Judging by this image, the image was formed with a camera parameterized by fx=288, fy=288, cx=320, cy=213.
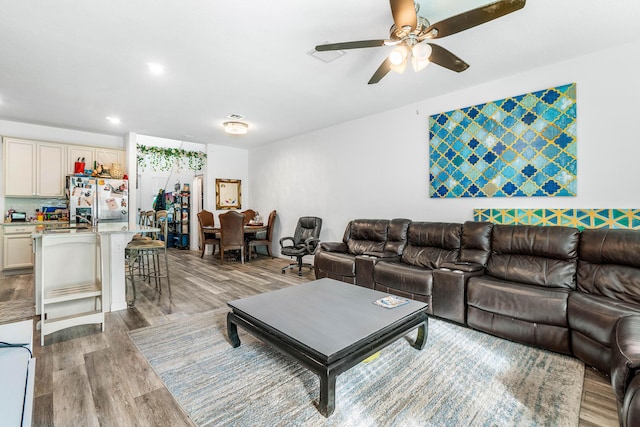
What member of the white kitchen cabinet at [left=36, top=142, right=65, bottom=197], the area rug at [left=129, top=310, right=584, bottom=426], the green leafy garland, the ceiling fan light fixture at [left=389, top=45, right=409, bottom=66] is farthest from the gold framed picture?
the ceiling fan light fixture at [left=389, top=45, right=409, bottom=66]

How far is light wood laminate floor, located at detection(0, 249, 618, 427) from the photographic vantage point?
1.62 m

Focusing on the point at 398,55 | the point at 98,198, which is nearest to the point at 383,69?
the point at 398,55

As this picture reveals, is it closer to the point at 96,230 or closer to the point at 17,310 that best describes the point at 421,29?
the point at 96,230

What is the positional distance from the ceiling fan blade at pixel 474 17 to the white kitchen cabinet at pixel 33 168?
6.58 meters

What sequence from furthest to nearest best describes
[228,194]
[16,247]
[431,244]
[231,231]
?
[228,194] → [231,231] → [16,247] → [431,244]

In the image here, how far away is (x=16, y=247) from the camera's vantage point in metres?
4.89

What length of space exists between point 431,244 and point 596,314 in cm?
171

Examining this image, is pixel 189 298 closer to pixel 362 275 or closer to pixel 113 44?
pixel 362 275

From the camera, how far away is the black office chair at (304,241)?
502 centimetres

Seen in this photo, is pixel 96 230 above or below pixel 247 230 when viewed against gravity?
above

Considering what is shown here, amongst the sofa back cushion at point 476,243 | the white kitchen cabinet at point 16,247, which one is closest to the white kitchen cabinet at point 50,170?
the white kitchen cabinet at point 16,247

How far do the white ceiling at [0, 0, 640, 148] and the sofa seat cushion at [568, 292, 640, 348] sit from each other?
222cm

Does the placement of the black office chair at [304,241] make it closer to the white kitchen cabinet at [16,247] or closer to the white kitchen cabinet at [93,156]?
the white kitchen cabinet at [93,156]

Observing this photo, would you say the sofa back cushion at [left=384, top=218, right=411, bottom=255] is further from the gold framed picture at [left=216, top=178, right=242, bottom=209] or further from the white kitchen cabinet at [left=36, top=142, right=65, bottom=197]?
the white kitchen cabinet at [left=36, top=142, right=65, bottom=197]
